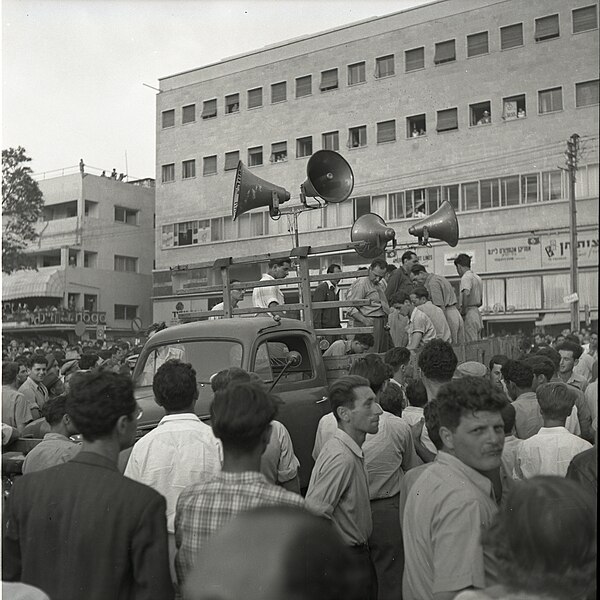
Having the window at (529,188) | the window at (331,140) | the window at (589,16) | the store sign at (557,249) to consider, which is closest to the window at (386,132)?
the window at (331,140)

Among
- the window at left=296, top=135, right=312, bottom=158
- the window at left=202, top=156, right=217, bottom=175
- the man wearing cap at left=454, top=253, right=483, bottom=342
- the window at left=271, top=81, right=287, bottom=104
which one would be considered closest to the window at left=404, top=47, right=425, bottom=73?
the window at left=296, top=135, right=312, bottom=158

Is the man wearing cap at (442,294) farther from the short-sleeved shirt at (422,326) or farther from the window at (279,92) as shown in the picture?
the window at (279,92)

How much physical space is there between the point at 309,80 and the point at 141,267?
1215 cm

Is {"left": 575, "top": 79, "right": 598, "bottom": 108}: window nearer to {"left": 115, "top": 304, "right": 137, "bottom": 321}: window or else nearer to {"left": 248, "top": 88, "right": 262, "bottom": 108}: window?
{"left": 248, "top": 88, "right": 262, "bottom": 108}: window

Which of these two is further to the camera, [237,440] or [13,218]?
[13,218]

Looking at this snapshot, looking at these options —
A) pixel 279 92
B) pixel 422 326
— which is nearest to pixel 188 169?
pixel 279 92

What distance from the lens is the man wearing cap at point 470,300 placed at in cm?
893

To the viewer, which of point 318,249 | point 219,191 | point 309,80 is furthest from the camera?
point 309,80

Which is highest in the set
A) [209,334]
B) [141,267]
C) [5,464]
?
[141,267]

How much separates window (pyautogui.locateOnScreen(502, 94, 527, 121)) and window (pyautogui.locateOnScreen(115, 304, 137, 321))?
15800 mm

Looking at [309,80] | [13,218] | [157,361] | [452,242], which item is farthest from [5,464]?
[309,80]

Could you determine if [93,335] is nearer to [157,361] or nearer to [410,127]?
[410,127]

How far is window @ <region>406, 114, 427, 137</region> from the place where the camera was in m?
24.9

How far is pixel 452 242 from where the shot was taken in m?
9.20
